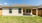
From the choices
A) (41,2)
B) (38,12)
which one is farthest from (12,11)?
(41,2)

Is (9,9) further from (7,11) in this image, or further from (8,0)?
(8,0)

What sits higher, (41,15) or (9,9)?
(9,9)

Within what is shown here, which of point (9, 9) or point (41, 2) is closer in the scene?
point (41, 2)

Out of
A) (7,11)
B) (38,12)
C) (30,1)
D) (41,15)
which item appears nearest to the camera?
(30,1)

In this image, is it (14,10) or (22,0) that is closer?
(22,0)

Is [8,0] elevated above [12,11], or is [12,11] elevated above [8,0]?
[8,0]

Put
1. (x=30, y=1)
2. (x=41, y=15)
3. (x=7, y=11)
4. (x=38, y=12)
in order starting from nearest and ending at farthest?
(x=30, y=1), (x=41, y=15), (x=38, y=12), (x=7, y=11)

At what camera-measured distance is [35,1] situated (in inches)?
164

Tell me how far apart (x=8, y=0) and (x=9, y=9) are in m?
3.16

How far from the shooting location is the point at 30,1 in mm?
4109

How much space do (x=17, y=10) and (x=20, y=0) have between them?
304cm

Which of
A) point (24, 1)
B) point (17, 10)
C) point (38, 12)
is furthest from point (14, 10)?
point (24, 1)

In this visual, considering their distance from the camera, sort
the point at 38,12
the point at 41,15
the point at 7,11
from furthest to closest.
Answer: the point at 7,11 < the point at 38,12 < the point at 41,15

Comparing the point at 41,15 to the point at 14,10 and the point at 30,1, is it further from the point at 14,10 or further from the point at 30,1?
the point at 14,10
